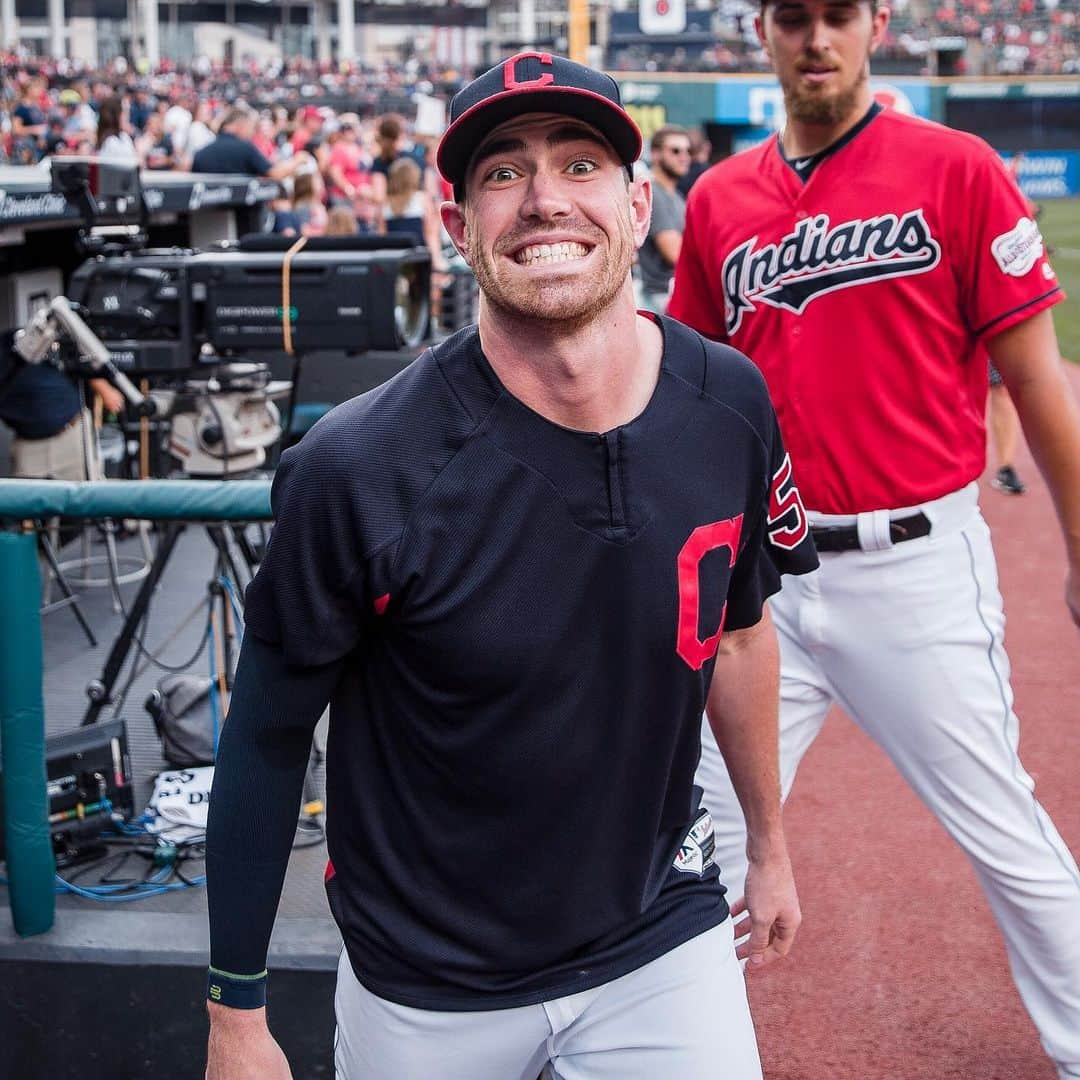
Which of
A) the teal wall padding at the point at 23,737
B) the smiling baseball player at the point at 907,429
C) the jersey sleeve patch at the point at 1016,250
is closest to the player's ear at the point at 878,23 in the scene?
the smiling baseball player at the point at 907,429

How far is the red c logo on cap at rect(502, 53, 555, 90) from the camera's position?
1.56 metres

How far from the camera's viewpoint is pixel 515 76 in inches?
62.2

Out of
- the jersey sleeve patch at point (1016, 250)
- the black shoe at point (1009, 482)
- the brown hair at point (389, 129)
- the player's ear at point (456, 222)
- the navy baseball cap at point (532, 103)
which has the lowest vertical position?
the black shoe at point (1009, 482)

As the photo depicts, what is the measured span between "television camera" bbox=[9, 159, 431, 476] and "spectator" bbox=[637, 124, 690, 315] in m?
3.28

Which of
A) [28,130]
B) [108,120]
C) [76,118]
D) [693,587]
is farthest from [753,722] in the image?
[76,118]

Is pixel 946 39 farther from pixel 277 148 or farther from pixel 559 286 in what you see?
pixel 559 286

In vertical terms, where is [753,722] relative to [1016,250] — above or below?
below

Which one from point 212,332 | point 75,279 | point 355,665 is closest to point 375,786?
point 355,665

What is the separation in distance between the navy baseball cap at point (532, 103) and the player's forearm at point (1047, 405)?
3.41 ft

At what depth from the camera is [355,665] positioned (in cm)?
166

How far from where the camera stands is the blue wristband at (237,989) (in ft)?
5.36

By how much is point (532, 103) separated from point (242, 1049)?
3.63 ft

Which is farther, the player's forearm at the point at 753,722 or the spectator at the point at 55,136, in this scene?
the spectator at the point at 55,136

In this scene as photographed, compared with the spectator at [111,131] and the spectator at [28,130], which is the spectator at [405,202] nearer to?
the spectator at [111,131]
